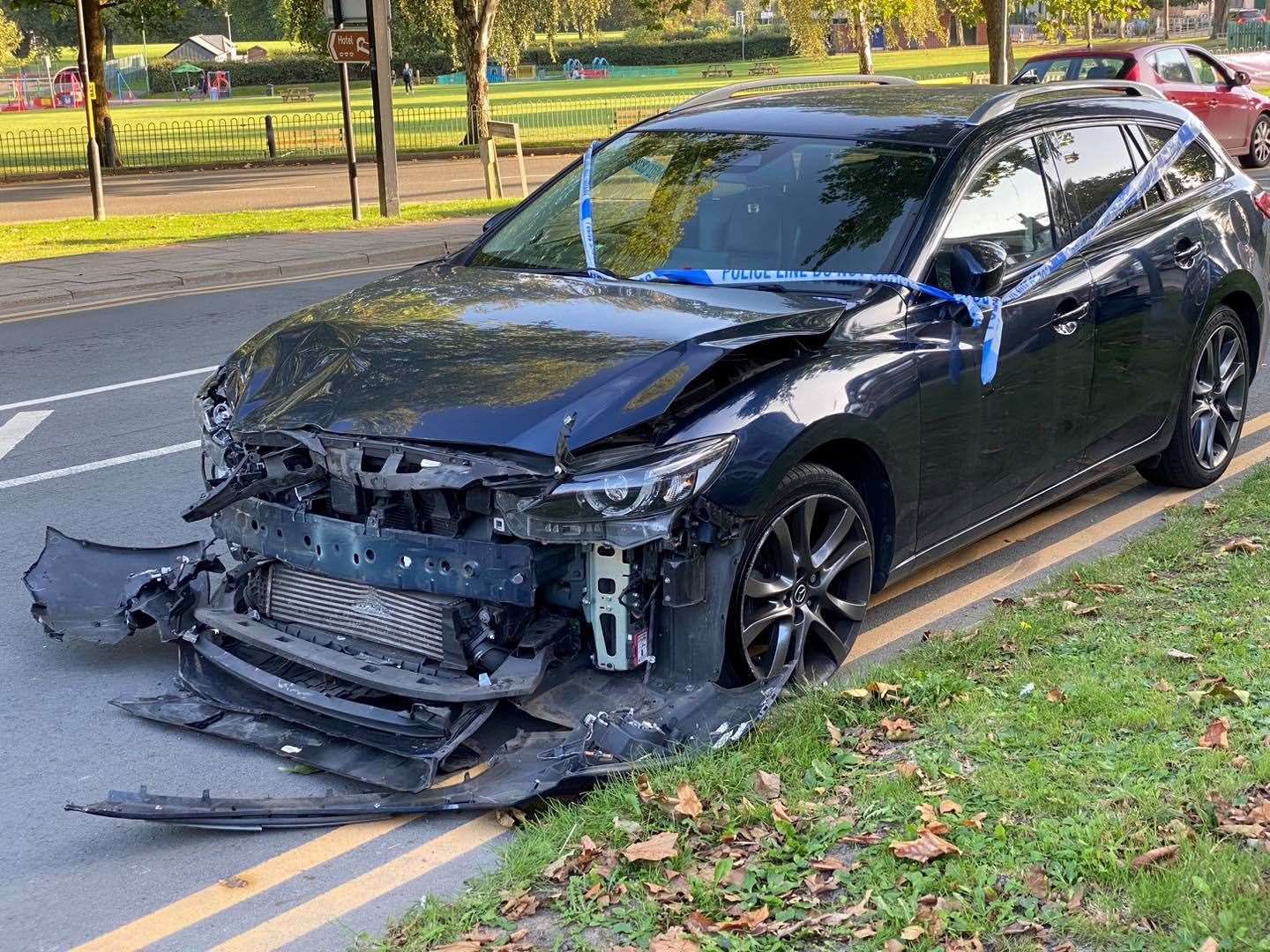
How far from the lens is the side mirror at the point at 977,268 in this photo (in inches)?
Answer: 201

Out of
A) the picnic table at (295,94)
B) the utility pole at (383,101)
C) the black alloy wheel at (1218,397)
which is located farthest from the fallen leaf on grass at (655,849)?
the picnic table at (295,94)

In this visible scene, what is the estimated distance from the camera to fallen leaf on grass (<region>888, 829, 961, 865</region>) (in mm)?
3547

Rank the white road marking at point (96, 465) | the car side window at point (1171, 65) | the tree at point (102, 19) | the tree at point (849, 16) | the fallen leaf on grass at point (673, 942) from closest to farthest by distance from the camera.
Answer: the fallen leaf on grass at point (673, 942), the white road marking at point (96, 465), the car side window at point (1171, 65), the tree at point (102, 19), the tree at point (849, 16)

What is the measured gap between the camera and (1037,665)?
4.76m

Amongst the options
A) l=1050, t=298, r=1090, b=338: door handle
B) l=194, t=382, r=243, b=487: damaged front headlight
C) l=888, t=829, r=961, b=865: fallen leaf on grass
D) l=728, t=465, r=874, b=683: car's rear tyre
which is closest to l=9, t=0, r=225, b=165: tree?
l=194, t=382, r=243, b=487: damaged front headlight

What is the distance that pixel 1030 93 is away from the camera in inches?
241

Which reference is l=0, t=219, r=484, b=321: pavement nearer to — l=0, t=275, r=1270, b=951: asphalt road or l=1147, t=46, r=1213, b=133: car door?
l=0, t=275, r=1270, b=951: asphalt road

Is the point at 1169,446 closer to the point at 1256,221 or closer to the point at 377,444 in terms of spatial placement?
the point at 1256,221

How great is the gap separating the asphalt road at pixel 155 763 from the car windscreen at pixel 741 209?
1426mm

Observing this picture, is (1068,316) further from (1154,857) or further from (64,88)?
(64,88)

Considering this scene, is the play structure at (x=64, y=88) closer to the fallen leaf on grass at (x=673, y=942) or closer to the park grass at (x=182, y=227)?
the park grass at (x=182, y=227)

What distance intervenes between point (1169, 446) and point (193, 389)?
242 inches

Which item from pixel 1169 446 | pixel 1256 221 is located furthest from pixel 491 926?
pixel 1256 221

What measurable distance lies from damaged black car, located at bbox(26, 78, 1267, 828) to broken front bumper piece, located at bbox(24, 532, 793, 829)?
12 millimetres
